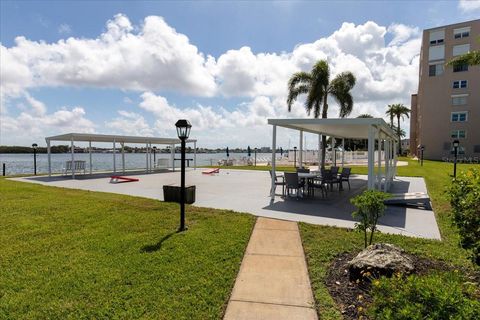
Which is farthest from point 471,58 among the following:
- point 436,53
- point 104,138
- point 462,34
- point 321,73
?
point 436,53

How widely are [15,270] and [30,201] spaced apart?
5.67 metres

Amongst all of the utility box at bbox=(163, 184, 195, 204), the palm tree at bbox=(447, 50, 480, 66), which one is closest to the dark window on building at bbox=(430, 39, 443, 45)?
the palm tree at bbox=(447, 50, 480, 66)

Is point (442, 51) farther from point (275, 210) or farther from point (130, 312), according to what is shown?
point (130, 312)

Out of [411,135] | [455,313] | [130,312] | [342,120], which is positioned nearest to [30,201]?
[130,312]

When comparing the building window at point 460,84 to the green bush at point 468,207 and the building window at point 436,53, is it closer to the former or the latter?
the building window at point 436,53

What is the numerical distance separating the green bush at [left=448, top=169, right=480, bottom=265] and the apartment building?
148ft

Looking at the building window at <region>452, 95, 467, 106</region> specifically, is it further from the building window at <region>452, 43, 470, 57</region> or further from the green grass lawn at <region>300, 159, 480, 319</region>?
the green grass lawn at <region>300, 159, 480, 319</region>

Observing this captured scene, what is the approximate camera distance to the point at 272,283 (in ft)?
12.4

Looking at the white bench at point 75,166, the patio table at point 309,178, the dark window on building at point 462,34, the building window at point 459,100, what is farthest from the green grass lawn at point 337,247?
the dark window on building at point 462,34

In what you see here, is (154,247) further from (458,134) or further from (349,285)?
(458,134)

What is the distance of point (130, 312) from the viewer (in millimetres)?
3086

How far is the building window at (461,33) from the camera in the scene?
38719 mm

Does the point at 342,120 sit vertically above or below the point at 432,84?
below

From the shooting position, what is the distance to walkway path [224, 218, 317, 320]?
10.3ft
